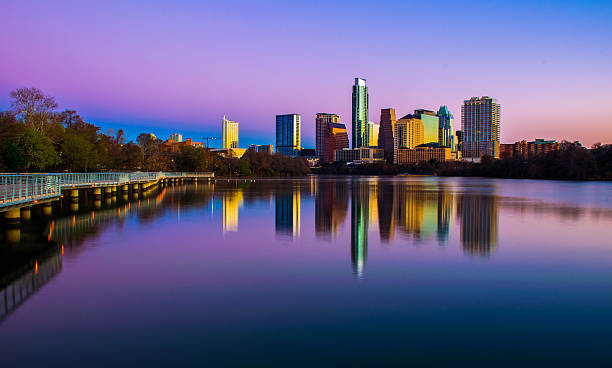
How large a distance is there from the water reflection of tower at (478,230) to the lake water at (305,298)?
0.50 ft

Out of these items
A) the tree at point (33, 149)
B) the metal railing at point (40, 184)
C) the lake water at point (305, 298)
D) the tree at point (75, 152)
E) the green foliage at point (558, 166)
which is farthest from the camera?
the green foliage at point (558, 166)

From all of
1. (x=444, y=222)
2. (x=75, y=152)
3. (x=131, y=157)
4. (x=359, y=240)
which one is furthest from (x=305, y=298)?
(x=131, y=157)

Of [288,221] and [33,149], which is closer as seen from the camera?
[288,221]

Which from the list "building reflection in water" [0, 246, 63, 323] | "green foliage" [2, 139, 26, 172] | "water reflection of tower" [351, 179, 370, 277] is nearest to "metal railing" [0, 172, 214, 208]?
"building reflection in water" [0, 246, 63, 323]

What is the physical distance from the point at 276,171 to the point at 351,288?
410ft

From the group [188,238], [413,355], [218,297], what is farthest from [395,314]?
[188,238]

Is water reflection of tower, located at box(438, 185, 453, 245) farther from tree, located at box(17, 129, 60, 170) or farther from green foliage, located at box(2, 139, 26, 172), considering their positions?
green foliage, located at box(2, 139, 26, 172)

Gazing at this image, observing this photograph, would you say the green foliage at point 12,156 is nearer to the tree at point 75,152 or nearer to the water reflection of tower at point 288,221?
the tree at point 75,152

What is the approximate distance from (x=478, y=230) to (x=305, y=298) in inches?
461

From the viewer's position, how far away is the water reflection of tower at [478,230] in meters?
13.9

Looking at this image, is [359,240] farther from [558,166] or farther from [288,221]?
[558,166]

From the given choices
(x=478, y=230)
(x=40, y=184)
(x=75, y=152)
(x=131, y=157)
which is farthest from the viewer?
(x=131, y=157)

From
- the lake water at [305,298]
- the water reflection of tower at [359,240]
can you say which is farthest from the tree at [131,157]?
the lake water at [305,298]

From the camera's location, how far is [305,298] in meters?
8.52
